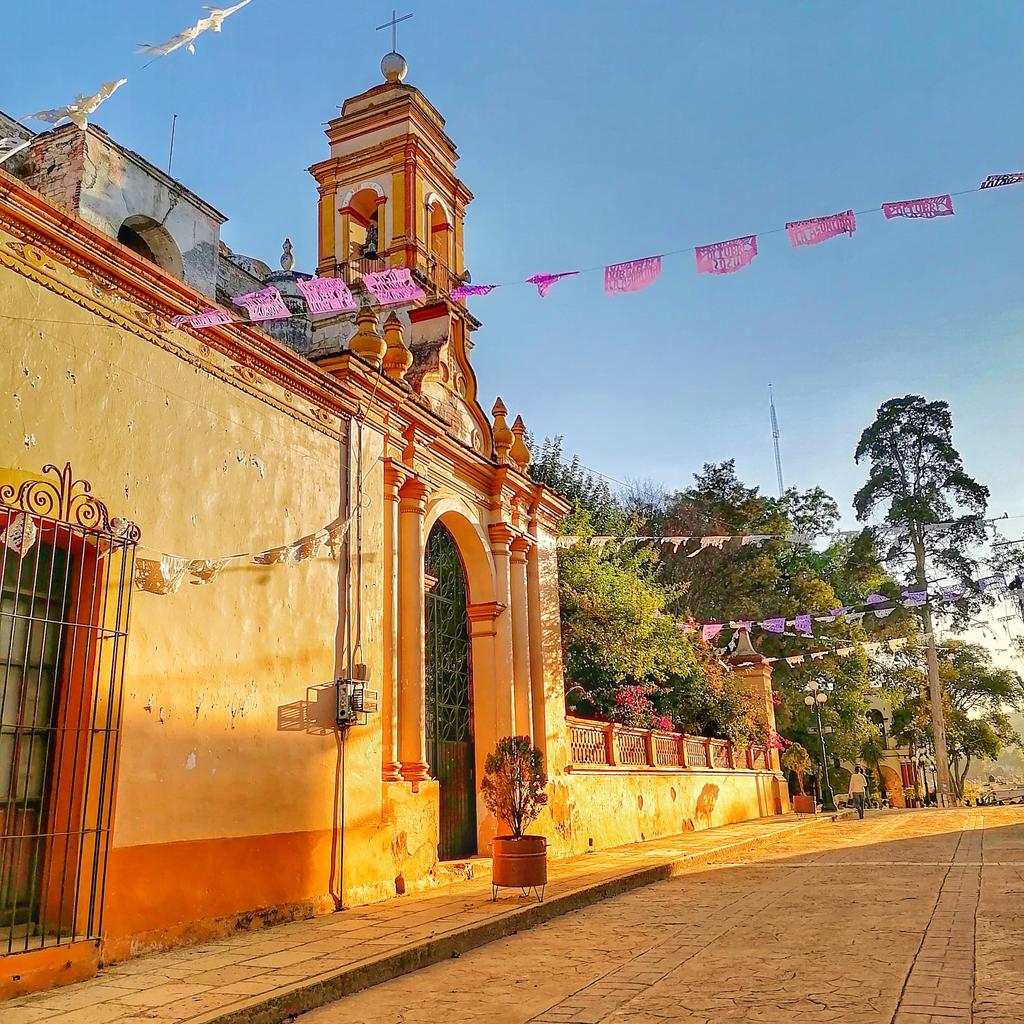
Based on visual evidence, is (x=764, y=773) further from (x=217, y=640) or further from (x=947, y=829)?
(x=217, y=640)

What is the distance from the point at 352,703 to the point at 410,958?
287 centimetres

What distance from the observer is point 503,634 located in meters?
13.1

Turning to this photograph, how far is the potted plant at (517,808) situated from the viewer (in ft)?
28.6

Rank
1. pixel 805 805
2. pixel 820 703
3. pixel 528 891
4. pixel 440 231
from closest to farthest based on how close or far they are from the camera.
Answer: pixel 528 891 < pixel 440 231 < pixel 805 805 < pixel 820 703

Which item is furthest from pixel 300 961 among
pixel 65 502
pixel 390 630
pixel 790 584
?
pixel 790 584

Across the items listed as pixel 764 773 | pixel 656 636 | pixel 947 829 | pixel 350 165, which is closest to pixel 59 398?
pixel 350 165

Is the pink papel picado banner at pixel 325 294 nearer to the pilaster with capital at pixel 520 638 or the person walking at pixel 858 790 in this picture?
the pilaster with capital at pixel 520 638

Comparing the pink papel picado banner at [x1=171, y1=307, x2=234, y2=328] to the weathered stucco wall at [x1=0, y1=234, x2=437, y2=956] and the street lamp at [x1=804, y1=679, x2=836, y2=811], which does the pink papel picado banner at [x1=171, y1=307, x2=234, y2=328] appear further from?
the street lamp at [x1=804, y1=679, x2=836, y2=811]

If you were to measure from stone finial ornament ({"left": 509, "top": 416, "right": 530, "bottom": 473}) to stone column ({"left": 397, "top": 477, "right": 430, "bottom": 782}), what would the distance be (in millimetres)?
3270

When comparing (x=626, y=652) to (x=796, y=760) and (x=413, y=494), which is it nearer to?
(x=413, y=494)

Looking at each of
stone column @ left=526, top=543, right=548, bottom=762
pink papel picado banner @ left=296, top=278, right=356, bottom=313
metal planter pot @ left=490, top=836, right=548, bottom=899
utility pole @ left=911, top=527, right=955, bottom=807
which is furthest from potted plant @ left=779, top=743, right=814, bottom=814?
pink papel picado banner @ left=296, top=278, right=356, bottom=313

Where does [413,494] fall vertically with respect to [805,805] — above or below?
above

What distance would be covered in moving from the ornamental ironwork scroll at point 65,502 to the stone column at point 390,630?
3.85m

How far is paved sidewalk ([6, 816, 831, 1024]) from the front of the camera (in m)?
5.00
